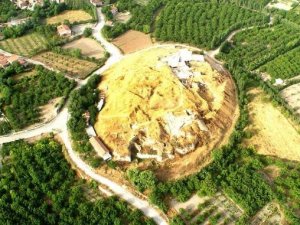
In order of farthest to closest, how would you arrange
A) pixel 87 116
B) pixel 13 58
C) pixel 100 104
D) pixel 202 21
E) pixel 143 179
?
pixel 202 21 → pixel 13 58 → pixel 100 104 → pixel 87 116 → pixel 143 179

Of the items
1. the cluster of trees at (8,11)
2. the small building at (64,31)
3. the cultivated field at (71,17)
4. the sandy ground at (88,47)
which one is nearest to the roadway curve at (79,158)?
the sandy ground at (88,47)

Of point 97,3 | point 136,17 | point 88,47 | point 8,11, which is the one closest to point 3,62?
point 88,47

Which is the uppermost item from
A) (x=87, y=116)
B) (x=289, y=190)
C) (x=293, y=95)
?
(x=87, y=116)

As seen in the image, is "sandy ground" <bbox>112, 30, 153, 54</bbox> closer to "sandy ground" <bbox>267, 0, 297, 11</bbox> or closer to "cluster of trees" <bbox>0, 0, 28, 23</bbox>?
"cluster of trees" <bbox>0, 0, 28, 23</bbox>

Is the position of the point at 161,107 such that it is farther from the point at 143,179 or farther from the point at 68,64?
the point at 68,64

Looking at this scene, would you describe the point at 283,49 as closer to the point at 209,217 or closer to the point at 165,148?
the point at 165,148
